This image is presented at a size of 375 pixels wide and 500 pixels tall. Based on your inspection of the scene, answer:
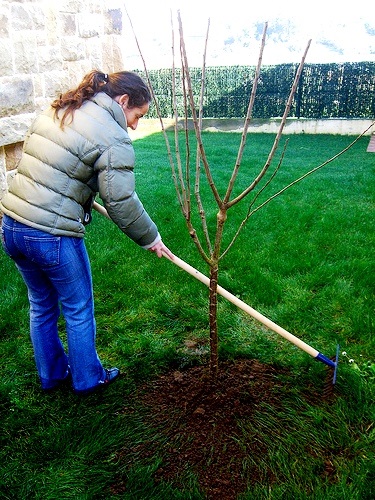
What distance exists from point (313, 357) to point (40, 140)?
6.60ft

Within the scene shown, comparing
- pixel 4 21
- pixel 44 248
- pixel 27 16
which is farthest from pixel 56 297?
pixel 27 16

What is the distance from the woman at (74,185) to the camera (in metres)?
2.25

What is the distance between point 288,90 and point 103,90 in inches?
493

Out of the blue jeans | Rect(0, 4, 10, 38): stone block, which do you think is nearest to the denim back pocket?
the blue jeans

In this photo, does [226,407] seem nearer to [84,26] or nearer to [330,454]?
[330,454]

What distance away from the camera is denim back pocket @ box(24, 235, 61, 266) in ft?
7.69

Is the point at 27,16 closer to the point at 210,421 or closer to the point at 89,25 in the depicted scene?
the point at 89,25

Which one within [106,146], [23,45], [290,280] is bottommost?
[290,280]

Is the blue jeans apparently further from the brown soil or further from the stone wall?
the stone wall

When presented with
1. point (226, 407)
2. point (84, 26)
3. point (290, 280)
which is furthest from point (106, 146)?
point (84, 26)

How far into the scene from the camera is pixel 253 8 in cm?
1766

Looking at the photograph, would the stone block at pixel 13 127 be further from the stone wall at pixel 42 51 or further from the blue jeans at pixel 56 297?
the blue jeans at pixel 56 297

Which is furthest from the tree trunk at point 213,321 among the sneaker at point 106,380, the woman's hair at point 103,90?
the woman's hair at point 103,90

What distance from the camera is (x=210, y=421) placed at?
2.58m
